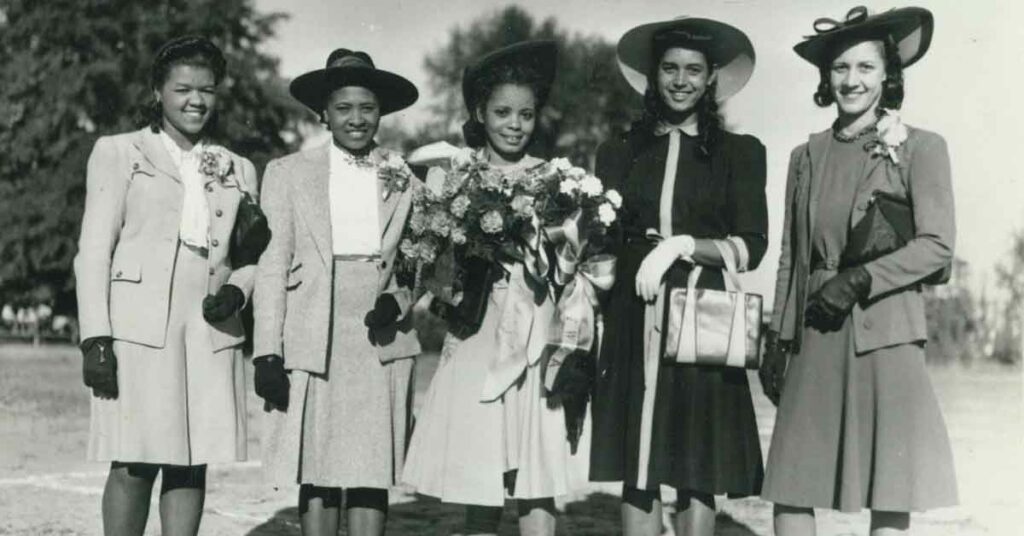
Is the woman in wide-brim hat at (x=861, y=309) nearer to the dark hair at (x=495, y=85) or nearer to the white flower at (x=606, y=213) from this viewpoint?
the white flower at (x=606, y=213)

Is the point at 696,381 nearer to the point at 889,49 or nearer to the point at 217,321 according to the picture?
the point at 889,49

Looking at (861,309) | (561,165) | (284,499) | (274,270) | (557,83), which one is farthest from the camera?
(557,83)

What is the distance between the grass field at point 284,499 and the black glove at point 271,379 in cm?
137

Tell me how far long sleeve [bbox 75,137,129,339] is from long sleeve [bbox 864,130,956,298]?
127 inches

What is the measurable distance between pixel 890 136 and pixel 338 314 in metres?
2.53

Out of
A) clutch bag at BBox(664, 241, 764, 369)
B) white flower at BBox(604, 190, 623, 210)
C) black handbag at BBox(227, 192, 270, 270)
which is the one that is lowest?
clutch bag at BBox(664, 241, 764, 369)

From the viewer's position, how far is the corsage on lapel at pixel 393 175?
544 cm

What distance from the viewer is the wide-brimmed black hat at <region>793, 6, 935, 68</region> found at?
16.0ft

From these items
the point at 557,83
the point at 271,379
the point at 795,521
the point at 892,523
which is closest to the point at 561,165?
the point at 271,379

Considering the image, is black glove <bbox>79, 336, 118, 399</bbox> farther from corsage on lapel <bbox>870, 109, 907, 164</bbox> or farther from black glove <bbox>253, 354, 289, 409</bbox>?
corsage on lapel <bbox>870, 109, 907, 164</bbox>

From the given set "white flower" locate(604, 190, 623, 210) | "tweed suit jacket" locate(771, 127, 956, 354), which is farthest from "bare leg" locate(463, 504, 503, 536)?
"tweed suit jacket" locate(771, 127, 956, 354)

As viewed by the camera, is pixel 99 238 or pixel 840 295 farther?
pixel 99 238

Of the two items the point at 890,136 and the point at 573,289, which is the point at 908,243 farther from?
the point at 573,289

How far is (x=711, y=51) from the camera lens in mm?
5250
